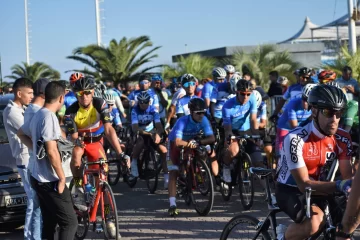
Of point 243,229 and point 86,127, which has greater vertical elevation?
point 86,127

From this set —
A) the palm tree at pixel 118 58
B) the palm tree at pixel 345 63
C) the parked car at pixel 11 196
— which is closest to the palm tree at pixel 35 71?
the palm tree at pixel 118 58

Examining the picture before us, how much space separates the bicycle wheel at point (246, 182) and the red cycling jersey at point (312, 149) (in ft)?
16.7

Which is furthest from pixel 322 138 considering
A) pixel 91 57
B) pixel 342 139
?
pixel 91 57

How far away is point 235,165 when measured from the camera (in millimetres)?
11117

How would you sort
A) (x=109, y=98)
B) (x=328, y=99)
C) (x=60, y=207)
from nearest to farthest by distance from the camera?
(x=328, y=99) < (x=60, y=207) < (x=109, y=98)

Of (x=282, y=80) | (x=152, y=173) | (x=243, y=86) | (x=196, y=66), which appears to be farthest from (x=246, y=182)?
(x=196, y=66)

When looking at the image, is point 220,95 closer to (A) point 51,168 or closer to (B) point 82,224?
(B) point 82,224

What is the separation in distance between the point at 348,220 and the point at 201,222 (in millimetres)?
6311

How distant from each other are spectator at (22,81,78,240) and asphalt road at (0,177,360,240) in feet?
7.43

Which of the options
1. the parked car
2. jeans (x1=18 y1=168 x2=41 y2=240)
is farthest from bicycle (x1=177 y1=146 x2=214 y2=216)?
jeans (x1=18 y1=168 x2=41 y2=240)

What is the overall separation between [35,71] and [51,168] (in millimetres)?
42130

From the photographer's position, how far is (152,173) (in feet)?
43.2

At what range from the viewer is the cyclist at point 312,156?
516 cm

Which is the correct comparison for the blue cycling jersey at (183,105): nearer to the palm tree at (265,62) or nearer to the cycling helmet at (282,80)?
the cycling helmet at (282,80)
